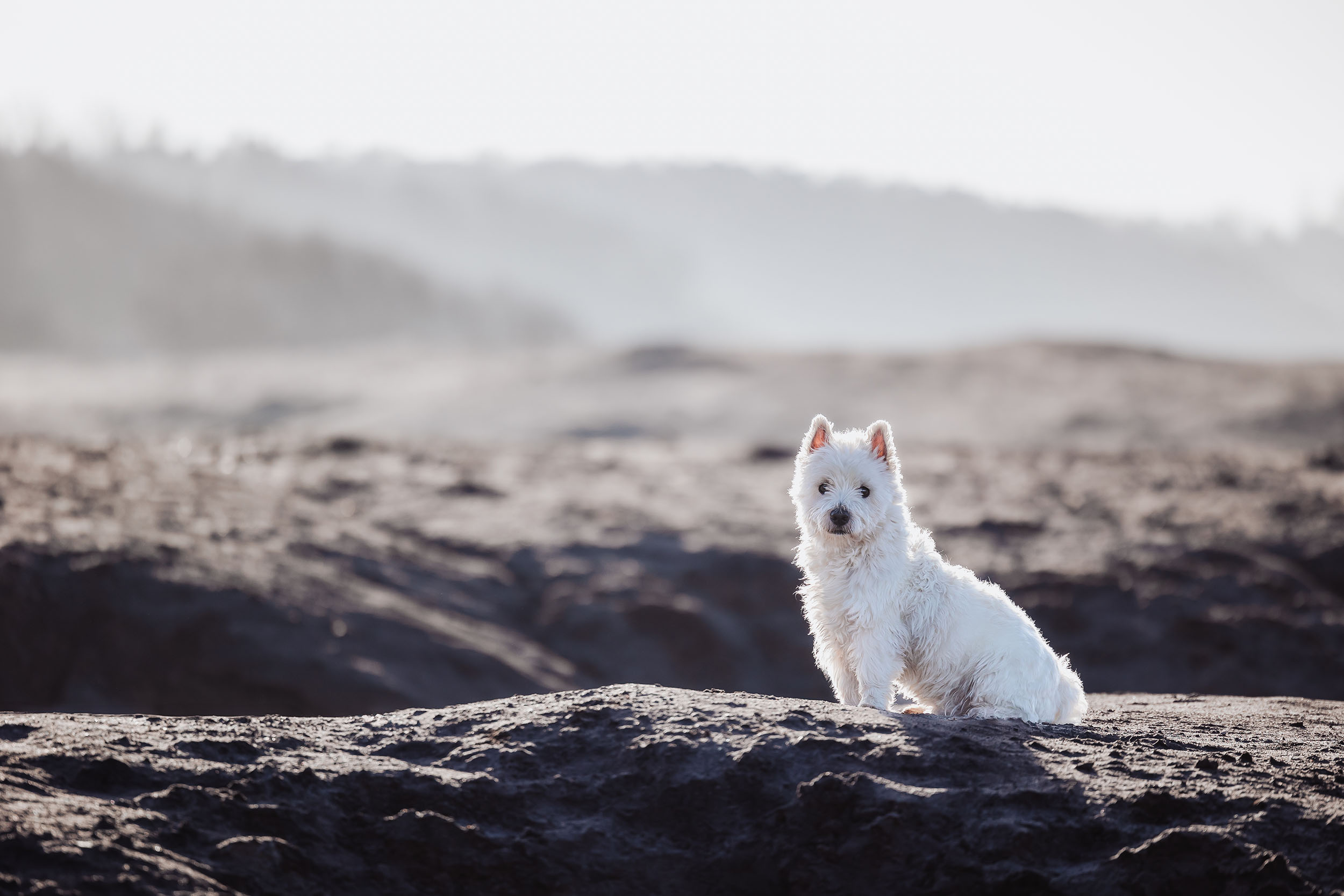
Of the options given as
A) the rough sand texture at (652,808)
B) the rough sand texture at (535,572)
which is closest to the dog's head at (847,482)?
the rough sand texture at (652,808)

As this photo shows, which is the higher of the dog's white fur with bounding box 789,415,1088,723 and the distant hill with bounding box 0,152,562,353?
the distant hill with bounding box 0,152,562,353

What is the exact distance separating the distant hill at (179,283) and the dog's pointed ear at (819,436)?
138 ft

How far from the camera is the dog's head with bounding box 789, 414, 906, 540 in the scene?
17.2ft

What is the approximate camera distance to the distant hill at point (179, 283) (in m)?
46.5

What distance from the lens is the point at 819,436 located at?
561 centimetres

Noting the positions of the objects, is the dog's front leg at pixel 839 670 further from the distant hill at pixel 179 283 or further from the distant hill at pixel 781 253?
the distant hill at pixel 781 253

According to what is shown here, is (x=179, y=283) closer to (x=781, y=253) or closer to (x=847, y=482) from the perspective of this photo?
(x=847, y=482)

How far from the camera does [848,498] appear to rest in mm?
5270

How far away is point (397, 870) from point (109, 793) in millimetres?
999

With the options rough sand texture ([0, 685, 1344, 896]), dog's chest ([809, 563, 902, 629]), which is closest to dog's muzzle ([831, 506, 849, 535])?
dog's chest ([809, 563, 902, 629])

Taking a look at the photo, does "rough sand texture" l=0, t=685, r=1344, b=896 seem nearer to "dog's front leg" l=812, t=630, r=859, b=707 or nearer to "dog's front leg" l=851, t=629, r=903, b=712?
"dog's front leg" l=851, t=629, r=903, b=712

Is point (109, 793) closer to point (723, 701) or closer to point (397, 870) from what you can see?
point (397, 870)

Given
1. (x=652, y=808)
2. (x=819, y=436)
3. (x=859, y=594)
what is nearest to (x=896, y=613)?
(x=859, y=594)

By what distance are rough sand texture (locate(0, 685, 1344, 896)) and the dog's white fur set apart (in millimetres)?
572
